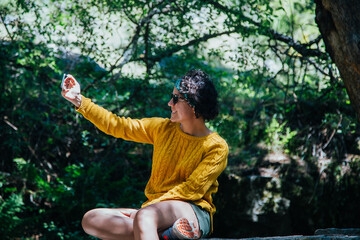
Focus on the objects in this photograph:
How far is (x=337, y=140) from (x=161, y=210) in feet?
A: 13.4

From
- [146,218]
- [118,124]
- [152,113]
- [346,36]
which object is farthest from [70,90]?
[152,113]

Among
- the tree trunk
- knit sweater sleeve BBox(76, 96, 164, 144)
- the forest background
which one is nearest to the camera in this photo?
knit sweater sleeve BBox(76, 96, 164, 144)

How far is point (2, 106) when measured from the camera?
606cm

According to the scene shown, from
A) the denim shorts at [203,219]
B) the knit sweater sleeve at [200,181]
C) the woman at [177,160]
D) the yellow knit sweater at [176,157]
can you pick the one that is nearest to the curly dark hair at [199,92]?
the woman at [177,160]

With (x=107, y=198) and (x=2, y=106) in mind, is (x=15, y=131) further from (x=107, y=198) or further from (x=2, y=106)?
(x=107, y=198)

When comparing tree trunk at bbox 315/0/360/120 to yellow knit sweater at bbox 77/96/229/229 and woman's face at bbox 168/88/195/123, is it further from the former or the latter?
woman's face at bbox 168/88/195/123

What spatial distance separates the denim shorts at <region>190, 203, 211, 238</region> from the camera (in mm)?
2754

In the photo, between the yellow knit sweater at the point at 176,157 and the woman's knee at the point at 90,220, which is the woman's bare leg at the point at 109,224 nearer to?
the woman's knee at the point at 90,220

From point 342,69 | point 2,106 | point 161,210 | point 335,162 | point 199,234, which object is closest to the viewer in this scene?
point 161,210

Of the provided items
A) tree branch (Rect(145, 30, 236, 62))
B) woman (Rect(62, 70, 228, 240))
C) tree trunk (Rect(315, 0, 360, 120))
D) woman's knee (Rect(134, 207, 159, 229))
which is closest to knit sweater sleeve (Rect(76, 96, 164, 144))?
woman (Rect(62, 70, 228, 240))

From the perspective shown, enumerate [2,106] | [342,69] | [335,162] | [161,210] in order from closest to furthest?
[161,210], [342,69], [335,162], [2,106]

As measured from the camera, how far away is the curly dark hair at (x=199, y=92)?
290 centimetres

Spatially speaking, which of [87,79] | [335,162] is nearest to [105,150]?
[87,79]

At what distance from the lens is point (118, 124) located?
9.68 feet
